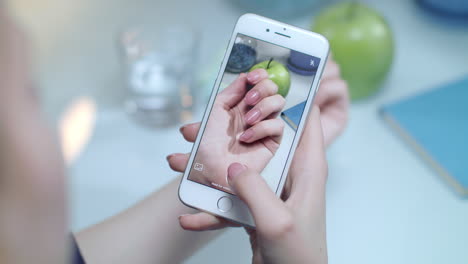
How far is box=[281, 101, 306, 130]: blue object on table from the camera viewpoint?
14.3 inches

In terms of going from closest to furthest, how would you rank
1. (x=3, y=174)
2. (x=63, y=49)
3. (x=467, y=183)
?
(x=3, y=174), (x=467, y=183), (x=63, y=49)

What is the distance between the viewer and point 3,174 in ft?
1.17

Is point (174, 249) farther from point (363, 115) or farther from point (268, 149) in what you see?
point (363, 115)

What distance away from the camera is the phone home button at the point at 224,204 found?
0.35 metres

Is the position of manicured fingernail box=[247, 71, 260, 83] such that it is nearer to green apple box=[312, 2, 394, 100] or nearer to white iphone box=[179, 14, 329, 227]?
white iphone box=[179, 14, 329, 227]

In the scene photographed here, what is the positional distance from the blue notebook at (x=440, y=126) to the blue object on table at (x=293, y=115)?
0.25 meters

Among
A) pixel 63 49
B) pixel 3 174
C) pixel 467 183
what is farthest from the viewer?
pixel 63 49

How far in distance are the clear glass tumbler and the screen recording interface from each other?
0.23 meters

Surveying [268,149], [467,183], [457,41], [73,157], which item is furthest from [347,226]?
[457,41]

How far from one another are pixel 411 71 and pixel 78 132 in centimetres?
42

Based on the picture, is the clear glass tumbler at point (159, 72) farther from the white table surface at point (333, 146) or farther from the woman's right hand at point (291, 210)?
the woman's right hand at point (291, 210)

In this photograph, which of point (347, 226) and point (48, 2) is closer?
point (347, 226)

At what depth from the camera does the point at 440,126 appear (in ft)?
1.93

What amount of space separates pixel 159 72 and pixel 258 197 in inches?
14.1
